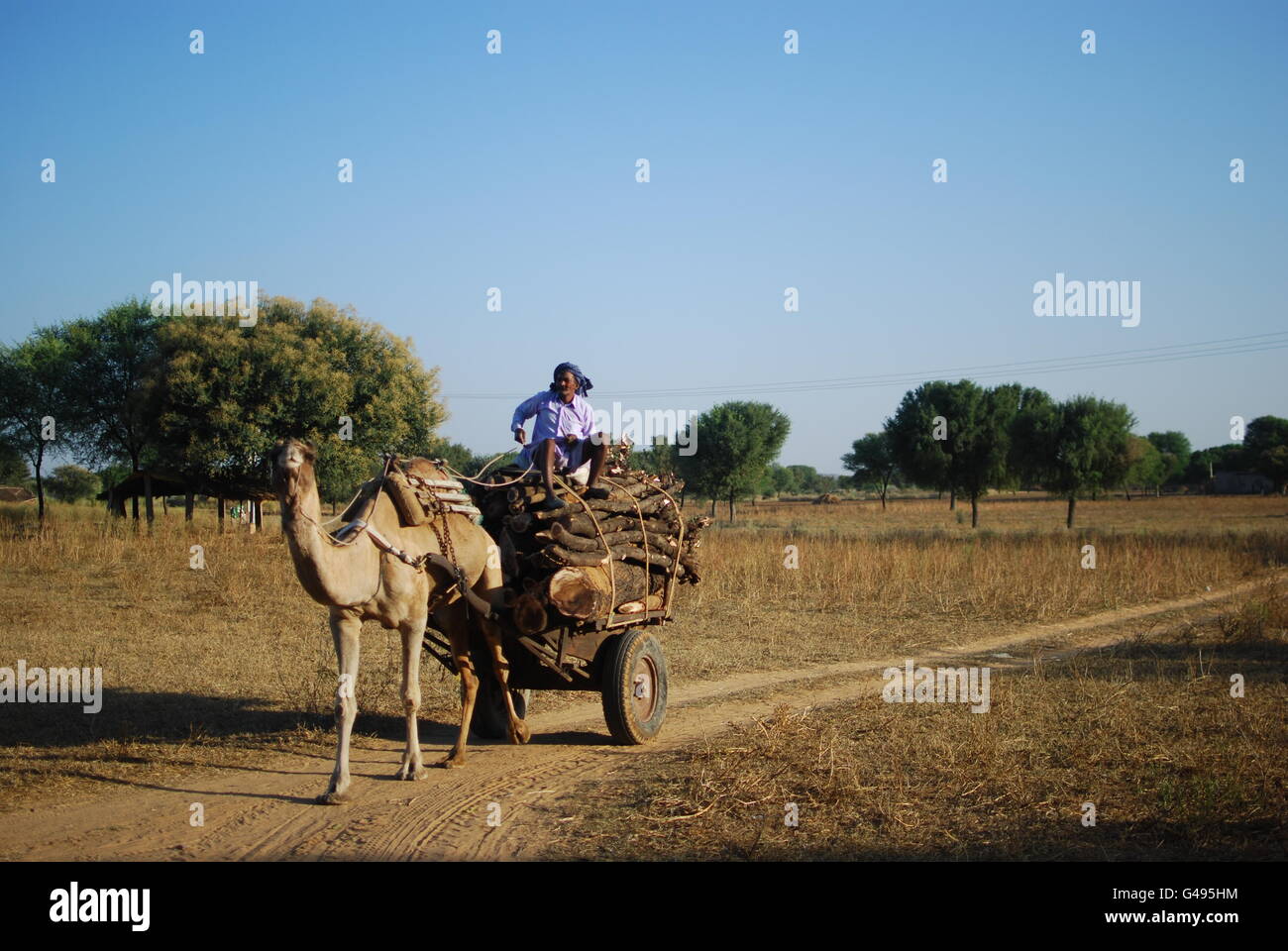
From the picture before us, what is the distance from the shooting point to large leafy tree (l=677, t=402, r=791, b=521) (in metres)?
55.6

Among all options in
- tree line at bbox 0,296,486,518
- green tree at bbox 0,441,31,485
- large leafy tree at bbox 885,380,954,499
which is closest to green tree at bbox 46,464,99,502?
green tree at bbox 0,441,31,485

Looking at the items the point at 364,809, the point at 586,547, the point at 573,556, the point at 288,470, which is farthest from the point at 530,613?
the point at 288,470

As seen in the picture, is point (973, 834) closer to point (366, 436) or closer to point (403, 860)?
point (403, 860)

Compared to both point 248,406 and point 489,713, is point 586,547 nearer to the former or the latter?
point 489,713

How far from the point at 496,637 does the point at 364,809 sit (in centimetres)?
206

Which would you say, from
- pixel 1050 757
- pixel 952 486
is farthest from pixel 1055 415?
pixel 1050 757

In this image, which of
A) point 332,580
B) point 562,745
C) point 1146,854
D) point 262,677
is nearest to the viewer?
point 1146,854

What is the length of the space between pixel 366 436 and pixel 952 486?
3403 cm

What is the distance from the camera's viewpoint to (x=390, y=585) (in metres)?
7.65

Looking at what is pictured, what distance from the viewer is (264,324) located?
94.6ft

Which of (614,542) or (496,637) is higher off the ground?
(614,542)

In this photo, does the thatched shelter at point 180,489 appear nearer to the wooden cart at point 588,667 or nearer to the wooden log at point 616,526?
the wooden cart at point 588,667

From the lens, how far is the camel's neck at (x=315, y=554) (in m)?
6.72

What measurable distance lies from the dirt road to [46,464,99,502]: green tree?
206ft
